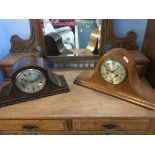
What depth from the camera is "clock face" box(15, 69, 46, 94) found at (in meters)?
0.86

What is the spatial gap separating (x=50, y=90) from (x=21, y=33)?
474 millimetres

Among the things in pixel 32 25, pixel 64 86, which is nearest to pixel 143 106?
pixel 64 86

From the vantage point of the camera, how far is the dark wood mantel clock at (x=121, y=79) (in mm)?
857

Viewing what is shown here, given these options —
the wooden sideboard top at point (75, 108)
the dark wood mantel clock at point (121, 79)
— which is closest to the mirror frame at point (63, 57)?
the dark wood mantel clock at point (121, 79)

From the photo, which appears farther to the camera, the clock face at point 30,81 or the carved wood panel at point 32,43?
the carved wood panel at point 32,43

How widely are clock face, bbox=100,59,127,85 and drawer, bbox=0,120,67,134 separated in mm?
349

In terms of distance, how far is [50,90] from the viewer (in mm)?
948

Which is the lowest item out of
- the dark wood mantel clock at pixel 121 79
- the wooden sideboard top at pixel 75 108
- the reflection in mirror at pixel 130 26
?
the wooden sideboard top at pixel 75 108

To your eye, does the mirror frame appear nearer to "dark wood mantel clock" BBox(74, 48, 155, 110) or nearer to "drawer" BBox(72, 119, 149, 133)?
"dark wood mantel clock" BBox(74, 48, 155, 110)

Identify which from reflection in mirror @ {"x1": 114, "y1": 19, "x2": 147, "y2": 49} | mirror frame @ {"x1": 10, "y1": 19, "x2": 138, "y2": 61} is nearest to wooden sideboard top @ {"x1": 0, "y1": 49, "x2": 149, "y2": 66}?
mirror frame @ {"x1": 10, "y1": 19, "x2": 138, "y2": 61}

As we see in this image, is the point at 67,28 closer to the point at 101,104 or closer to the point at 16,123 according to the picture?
the point at 101,104

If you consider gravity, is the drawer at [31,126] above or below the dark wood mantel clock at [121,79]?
below

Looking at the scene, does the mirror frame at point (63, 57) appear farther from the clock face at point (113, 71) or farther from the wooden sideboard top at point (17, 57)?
the clock face at point (113, 71)

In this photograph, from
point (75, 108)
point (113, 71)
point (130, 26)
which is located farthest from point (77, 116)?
point (130, 26)
